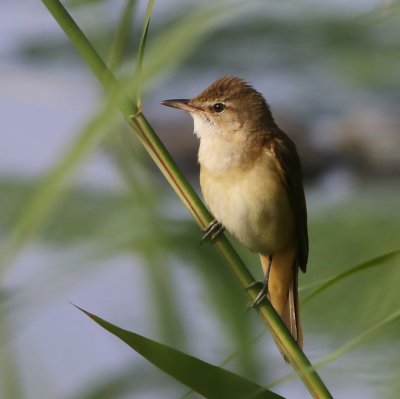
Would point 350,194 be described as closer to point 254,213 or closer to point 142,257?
point 254,213

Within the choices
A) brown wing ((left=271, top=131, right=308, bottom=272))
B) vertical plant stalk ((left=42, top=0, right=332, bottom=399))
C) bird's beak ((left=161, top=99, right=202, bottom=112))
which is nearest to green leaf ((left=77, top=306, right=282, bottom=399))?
vertical plant stalk ((left=42, top=0, right=332, bottom=399))

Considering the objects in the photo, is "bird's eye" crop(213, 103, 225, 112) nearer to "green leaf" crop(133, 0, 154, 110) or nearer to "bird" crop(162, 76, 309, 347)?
"bird" crop(162, 76, 309, 347)

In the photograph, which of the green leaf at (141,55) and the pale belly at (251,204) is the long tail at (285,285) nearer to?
the pale belly at (251,204)

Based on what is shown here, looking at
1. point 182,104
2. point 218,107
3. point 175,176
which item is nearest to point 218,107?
point 218,107

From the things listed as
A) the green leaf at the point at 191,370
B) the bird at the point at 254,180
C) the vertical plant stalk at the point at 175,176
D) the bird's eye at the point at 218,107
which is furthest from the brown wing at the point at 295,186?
the green leaf at the point at 191,370

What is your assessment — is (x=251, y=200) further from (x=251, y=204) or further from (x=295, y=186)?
(x=295, y=186)
